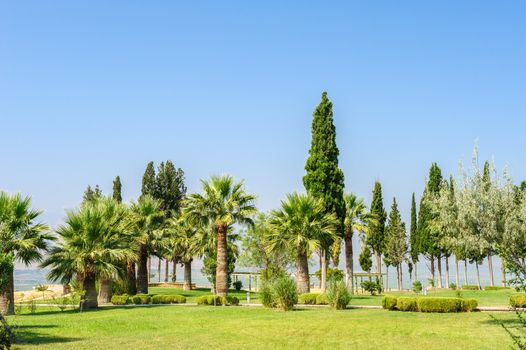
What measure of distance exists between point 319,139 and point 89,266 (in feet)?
70.0

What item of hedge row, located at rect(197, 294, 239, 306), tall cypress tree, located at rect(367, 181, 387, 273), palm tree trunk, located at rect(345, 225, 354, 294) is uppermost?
tall cypress tree, located at rect(367, 181, 387, 273)

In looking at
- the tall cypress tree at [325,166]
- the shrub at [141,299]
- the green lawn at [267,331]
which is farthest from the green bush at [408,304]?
→ the shrub at [141,299]

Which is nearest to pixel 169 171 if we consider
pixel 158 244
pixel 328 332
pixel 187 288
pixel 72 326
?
pixel 187 288

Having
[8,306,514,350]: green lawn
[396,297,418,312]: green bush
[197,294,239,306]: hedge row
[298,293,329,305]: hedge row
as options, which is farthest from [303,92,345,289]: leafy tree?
[8,306,514,350]: green lawn

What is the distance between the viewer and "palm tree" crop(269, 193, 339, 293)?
38.9m

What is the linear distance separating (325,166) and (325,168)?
0.16 metres

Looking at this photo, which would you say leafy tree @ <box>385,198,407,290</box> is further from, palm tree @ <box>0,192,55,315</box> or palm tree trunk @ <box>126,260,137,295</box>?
palm tree @ <box>0,192,55,315</box>

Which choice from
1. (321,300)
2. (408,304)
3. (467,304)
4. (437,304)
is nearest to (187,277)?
(321,300)

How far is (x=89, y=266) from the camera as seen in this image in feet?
108

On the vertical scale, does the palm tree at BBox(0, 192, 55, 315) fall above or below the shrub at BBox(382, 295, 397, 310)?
above

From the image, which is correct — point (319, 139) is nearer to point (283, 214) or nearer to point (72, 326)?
point (283, 214)

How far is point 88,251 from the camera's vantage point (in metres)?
32.7

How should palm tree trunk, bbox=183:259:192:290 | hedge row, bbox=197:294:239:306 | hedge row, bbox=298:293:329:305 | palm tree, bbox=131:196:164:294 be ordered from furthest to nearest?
palm tree trunk, bbox=183:259:192:290 → palm tree, bbox=131:196:164:294 → hedge row, bbox=197:294:239:306 → hedge row, bbox=298:293:329:305

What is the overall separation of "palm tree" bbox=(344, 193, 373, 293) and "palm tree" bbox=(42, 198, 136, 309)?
21.1m
